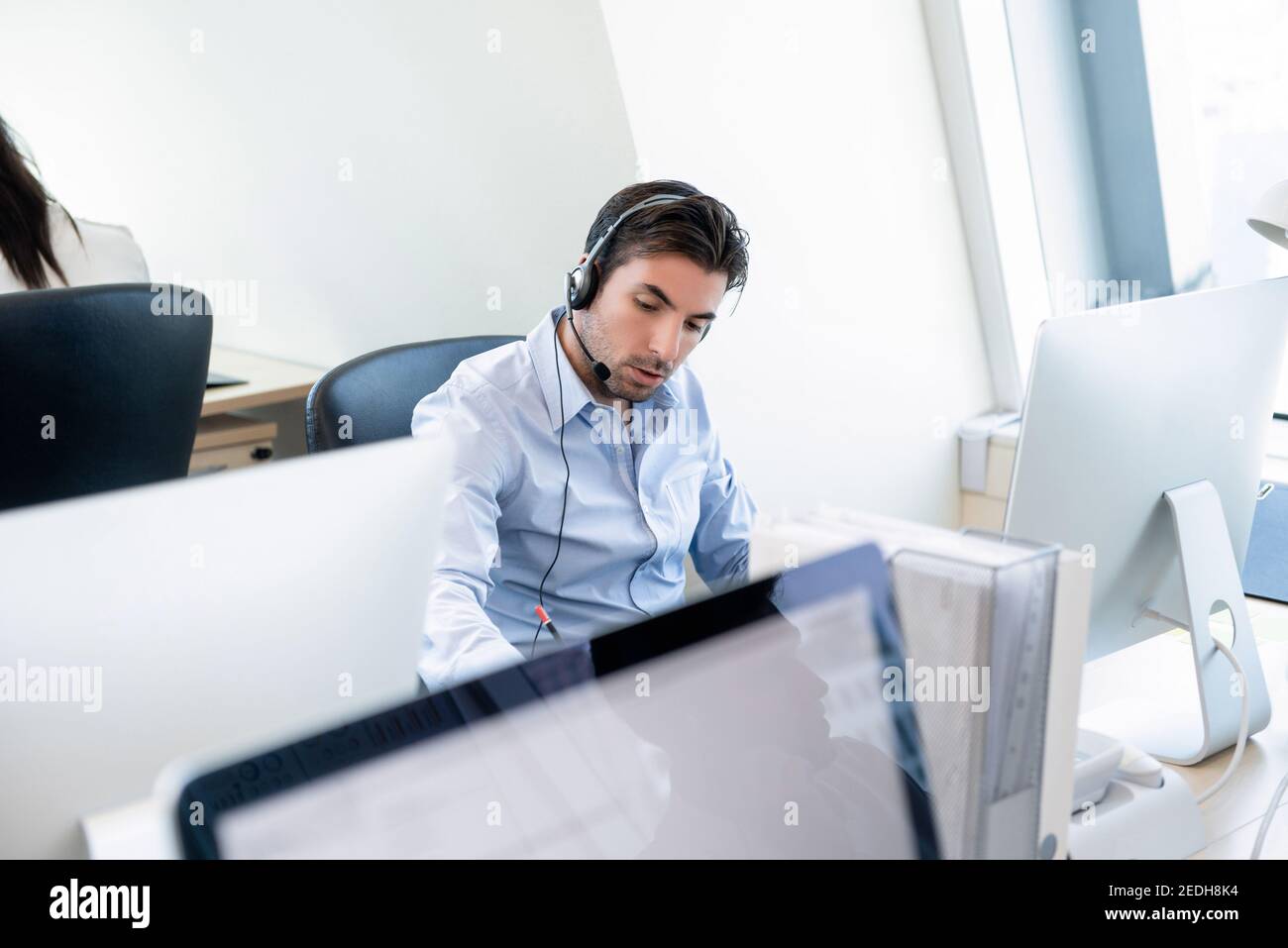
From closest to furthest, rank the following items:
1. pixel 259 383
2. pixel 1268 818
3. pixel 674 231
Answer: pixel 1268 818 → pixel 674 231 → pixel 259 383

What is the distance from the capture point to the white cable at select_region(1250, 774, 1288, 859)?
41.8 inches

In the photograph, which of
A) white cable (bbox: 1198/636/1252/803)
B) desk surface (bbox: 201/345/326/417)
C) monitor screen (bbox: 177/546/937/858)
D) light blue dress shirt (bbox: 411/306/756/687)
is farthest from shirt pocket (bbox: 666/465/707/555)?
desk surface (bbox: 201/345/326/417)

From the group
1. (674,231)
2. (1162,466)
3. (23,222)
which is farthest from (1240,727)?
(23,222)

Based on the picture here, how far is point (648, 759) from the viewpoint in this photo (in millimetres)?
614

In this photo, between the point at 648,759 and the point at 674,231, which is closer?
the point at 648,759

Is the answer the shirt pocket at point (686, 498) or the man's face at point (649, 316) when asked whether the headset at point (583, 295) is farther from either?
the shirt pocket at point (686, 498)

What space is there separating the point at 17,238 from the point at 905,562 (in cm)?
181

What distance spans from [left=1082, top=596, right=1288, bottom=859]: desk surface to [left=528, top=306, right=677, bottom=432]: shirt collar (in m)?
0.67

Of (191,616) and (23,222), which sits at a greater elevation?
(23,222)

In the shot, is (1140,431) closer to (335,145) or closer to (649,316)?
(649,316)

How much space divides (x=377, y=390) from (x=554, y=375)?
23 cm

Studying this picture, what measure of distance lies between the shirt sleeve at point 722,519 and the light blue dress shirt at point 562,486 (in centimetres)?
5

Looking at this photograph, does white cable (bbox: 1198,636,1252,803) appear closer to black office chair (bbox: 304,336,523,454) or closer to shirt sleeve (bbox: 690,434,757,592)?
shirt sleeve (bbox: 690,434,757,592)
